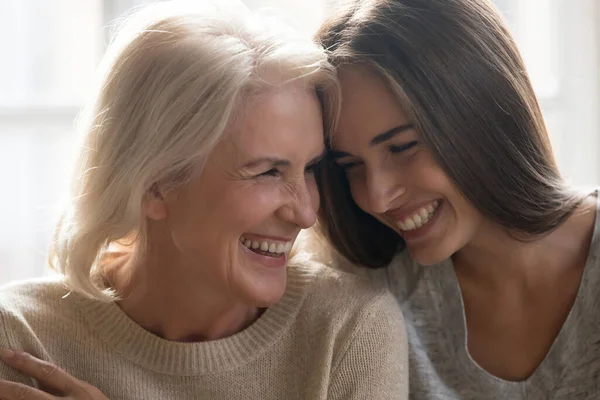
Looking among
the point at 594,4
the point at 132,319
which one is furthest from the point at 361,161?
the point at 594,4

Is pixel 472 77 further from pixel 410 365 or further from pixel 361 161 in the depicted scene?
pixel 410 365

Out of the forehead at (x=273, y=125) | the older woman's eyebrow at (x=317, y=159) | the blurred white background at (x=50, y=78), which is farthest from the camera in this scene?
the blurred white background at (x=50, y=78)

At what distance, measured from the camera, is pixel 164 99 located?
1.61 meters

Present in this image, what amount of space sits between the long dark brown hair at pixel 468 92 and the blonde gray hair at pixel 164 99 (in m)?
0.11

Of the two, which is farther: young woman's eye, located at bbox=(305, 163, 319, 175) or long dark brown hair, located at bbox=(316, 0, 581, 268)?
young woman's eye, located at bbox=(305, 163, 319, 175)

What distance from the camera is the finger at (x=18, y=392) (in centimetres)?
163

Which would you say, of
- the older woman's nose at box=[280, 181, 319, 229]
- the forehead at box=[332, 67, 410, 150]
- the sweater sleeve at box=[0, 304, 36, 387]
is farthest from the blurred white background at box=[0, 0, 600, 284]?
the older woman's nose at box=[280, 181, 319, 229]

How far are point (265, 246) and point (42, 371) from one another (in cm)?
48

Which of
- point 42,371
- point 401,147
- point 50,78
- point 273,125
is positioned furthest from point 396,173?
point 50,78

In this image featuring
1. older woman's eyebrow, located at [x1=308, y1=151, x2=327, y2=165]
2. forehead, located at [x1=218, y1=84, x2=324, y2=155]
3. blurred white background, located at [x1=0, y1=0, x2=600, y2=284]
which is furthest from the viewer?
blurred white background, located at [x1=0, y1=0, x2=600, y2=284]

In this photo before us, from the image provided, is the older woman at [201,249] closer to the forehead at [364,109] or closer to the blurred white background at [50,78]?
the forehead at [364,109]

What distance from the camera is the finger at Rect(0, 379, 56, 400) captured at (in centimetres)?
163

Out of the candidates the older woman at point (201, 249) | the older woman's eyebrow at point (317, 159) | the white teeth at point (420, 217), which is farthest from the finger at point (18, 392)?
the white teeth at point (420, 217)

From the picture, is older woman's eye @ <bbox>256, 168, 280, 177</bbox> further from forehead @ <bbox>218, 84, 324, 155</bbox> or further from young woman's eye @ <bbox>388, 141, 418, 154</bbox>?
young woman's eye @ <bbox>388, 141, 418, 154</bbox>
